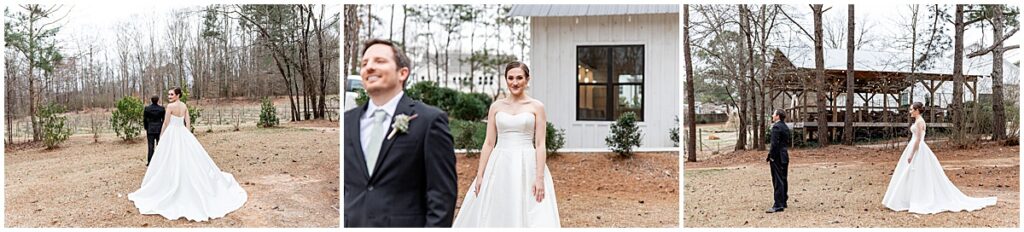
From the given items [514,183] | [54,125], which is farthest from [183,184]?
[514,183]

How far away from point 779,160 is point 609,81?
97.3 inches

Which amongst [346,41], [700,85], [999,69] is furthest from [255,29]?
[999,69]

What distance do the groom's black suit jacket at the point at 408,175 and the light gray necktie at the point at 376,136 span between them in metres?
0.06

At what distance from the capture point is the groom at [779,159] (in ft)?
14.9

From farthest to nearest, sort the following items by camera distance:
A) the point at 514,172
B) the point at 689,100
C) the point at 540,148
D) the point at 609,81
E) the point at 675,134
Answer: the point at 609,81
the point at 675,134
the point at 689,100
the point at 514,172
the point at 540,148

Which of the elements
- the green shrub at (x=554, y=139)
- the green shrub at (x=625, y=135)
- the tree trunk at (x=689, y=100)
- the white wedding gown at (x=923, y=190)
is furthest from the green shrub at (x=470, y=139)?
the white wedding gown at (x=923, y=190)

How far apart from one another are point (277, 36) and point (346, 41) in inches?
20.0

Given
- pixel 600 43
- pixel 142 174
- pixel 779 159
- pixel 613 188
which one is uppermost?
pixel 600 43

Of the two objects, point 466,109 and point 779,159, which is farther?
point 466,109

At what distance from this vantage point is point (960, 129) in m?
4.68

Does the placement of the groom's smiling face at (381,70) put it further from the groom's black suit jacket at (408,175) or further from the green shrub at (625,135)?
the green shrub at (625,135)

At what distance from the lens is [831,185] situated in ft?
15.2

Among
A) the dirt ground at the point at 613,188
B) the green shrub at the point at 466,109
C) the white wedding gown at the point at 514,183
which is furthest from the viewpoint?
the green shrub at the point at 466,109

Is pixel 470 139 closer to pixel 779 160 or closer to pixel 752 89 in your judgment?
pixel 752 89
